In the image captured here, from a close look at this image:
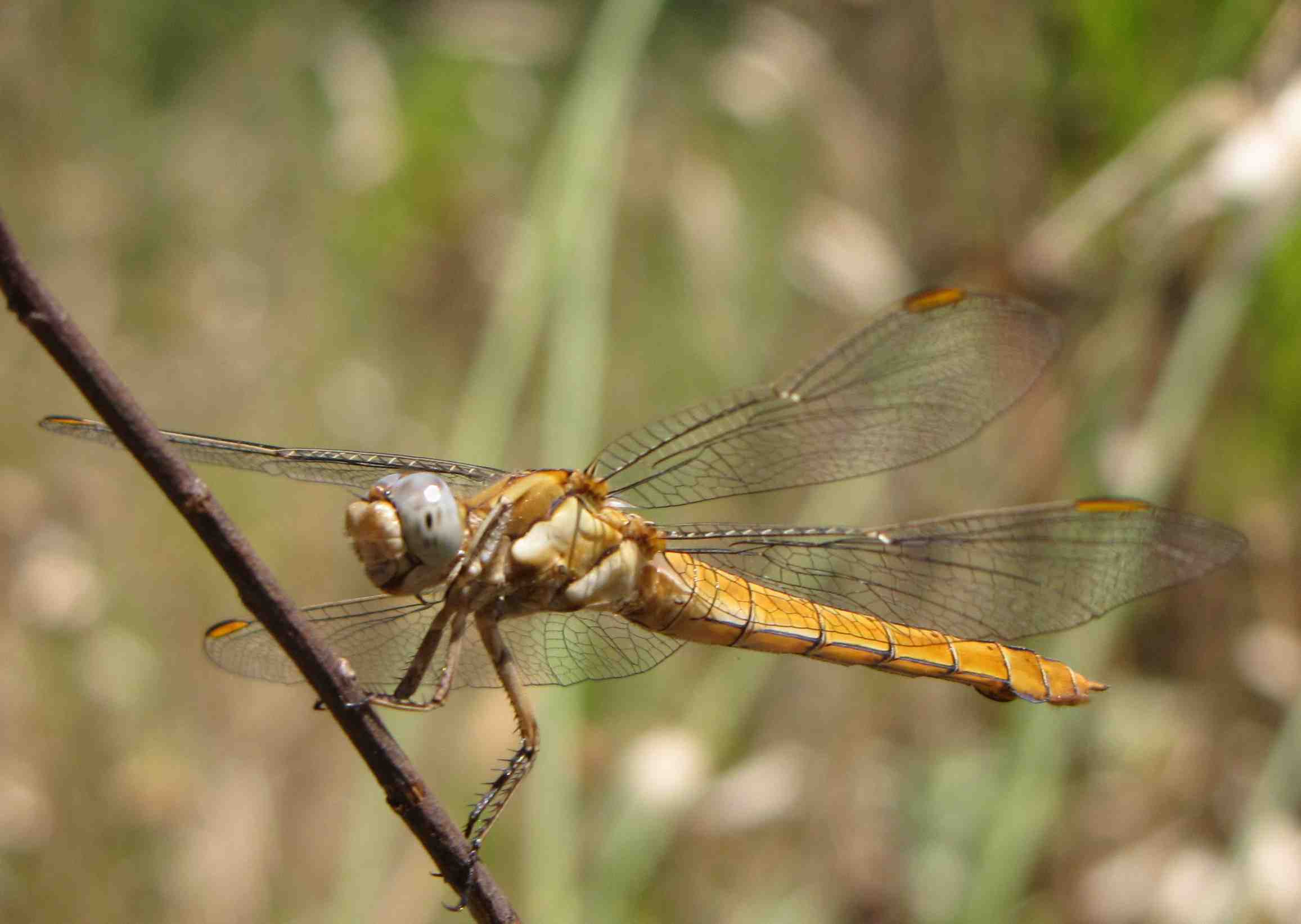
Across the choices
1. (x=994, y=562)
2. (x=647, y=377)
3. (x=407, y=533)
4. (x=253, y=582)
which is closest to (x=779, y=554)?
(x=994, y=562)

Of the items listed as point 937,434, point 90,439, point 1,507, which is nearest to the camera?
point 90,439

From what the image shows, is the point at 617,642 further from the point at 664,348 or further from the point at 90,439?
the point at 664,348

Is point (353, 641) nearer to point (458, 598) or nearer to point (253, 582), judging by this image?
point (458, 598)

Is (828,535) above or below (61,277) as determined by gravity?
above

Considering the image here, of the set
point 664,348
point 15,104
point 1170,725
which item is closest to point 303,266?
point 15,104

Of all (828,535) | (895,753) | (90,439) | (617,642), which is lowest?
(895,753)

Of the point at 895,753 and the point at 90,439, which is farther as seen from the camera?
the point at 895,753

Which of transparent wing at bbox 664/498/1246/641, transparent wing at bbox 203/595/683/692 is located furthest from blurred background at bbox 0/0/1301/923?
transparent wing at bbox 664/498/1246/641

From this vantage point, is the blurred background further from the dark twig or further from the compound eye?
the dark twig
